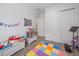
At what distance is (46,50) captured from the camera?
5.21 feet

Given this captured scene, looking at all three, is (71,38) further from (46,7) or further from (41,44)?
(46,7)

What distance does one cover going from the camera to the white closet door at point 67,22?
1.55 m

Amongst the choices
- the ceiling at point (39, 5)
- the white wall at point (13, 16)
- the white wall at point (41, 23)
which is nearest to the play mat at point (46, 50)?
the white wall at point (41, 23)

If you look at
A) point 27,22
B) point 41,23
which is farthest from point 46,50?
point 27,22

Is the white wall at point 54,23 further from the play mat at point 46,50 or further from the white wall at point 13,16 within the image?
the white wall at point 13,16

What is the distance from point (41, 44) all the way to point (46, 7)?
885 millimetres

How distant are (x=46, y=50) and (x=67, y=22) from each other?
83 centimetres

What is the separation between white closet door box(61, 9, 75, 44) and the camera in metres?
1.55

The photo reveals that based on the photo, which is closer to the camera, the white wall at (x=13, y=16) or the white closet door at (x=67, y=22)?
the white wall at (x=13, y=16)

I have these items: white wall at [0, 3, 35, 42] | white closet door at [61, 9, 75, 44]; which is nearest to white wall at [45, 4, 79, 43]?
white closet door at [61, 9, 75, 44]

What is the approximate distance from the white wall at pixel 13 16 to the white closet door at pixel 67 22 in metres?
0.73

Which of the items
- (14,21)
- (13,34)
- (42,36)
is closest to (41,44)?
(42,36)

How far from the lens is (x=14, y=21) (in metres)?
1.50

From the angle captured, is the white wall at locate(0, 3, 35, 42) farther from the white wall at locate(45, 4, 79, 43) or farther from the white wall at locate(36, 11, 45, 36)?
the white wall at locate(45, 4, 79, 43)
